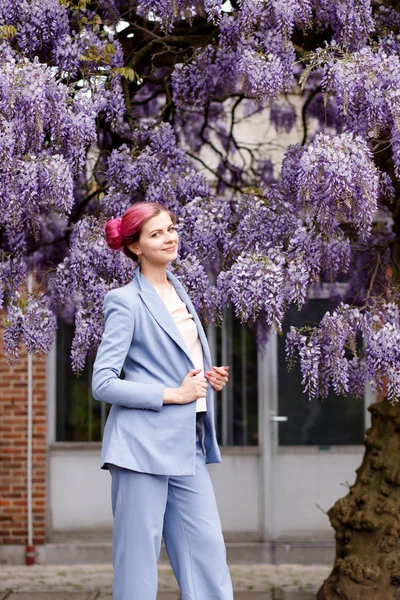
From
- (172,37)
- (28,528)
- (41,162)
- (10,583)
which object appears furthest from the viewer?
(28,528)

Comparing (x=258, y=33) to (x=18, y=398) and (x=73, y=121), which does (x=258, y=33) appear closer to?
(x=73, y=121)

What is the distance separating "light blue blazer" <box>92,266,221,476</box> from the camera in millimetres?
3311

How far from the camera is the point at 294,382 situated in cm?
805

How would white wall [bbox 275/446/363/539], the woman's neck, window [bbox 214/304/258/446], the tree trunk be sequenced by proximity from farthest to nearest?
window [bbox 214/304/258/446] → white wall [bbox 275/446/363/539] → the tree trunk → the woman's neck

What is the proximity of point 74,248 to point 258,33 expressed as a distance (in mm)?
1366

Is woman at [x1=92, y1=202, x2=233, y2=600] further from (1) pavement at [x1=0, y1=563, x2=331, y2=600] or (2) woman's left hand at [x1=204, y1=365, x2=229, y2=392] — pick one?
(1) pavement at [x1=0, y1=563, x2=331, y2=600]

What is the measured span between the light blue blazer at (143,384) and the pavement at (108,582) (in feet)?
10.9

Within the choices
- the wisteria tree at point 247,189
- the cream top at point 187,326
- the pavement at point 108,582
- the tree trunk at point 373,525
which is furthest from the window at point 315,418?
the cream top at point 187,326

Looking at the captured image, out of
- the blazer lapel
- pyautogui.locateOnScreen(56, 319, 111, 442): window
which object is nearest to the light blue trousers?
the blazer lapel

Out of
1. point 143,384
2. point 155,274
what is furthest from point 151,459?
point 155,274

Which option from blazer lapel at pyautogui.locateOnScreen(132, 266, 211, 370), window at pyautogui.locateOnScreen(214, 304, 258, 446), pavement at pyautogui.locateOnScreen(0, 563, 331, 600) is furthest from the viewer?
window at pyautogui.locateOnScreen(214, 304, 258, 446)

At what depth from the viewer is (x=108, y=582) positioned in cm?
723

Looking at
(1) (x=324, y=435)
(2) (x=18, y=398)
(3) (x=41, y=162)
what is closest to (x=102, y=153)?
(3) (x=41, y=162)

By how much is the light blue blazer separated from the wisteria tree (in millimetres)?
993
